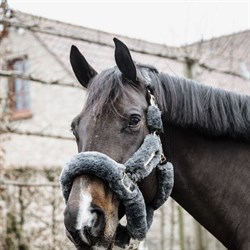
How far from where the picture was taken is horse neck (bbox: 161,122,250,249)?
308 centimetres

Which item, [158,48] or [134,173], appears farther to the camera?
[158,48]

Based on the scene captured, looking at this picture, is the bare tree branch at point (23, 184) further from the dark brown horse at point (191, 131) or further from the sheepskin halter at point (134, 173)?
the sheepskin halter at point (134, 173)

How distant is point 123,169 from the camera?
9.02 feet

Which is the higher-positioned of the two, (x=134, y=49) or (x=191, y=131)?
(x=191, y=131)

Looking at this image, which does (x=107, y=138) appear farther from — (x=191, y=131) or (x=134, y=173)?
(x=191, y=131)

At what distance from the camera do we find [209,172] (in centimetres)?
311

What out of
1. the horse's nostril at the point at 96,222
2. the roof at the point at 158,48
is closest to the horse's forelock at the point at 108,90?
the horse's nostril at the point at 96,222

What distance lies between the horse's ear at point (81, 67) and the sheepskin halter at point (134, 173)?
13.7 inches

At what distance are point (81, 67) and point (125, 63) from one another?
1.09ft

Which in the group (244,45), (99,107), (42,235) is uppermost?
(99,107)

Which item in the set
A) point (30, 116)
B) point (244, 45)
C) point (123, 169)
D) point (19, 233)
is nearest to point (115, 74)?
point (123, 169)

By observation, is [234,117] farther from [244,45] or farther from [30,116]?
[30,116]

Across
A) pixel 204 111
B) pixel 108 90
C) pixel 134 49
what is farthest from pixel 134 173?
pixel 134 49

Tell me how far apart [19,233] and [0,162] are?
Answer: 918 millimetres
